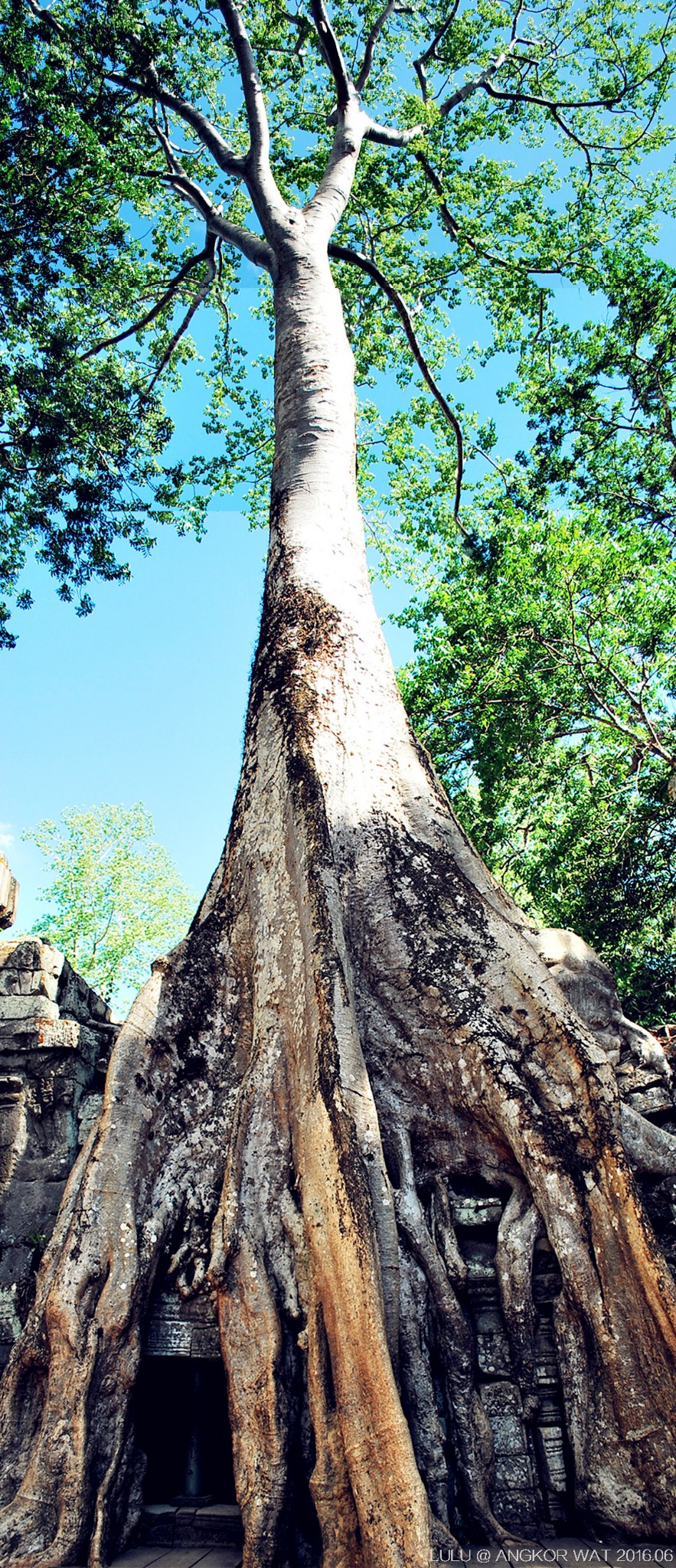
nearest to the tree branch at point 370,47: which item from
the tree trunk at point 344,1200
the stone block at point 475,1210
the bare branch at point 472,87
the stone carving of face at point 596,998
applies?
the bare branch at point 472,87

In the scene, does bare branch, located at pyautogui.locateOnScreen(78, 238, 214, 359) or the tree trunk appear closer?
the tree trunk

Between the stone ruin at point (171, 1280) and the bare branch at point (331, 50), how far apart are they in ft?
21.4

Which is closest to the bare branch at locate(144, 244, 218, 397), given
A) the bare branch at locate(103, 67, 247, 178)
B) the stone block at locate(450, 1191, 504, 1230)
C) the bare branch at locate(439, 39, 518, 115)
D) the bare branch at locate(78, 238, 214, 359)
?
the bare branch at locate(78, 238, 214, 359)

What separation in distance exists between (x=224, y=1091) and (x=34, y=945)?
3.65ft

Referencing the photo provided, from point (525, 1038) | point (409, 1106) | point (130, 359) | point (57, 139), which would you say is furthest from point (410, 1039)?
point (130, 359)

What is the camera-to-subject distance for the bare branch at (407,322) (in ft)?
21.6

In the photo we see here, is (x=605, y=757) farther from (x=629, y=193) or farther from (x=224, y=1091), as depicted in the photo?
(x=224, y=1091)

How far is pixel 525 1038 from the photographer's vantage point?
2.40 meters

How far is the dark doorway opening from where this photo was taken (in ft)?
7.11

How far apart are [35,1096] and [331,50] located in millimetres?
7139

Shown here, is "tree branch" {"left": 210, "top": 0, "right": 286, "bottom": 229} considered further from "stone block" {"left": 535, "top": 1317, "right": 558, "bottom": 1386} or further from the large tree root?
"stone block" {"left": 535, "top": 1317, "right": 558, "bottom": 1386}

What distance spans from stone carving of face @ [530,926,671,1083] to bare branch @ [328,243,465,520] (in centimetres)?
557

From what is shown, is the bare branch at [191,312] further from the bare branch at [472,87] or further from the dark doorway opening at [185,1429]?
the dark doorway opening at [185,1429]

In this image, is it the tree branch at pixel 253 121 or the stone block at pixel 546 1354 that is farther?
the tree branch at pixel 253 121
